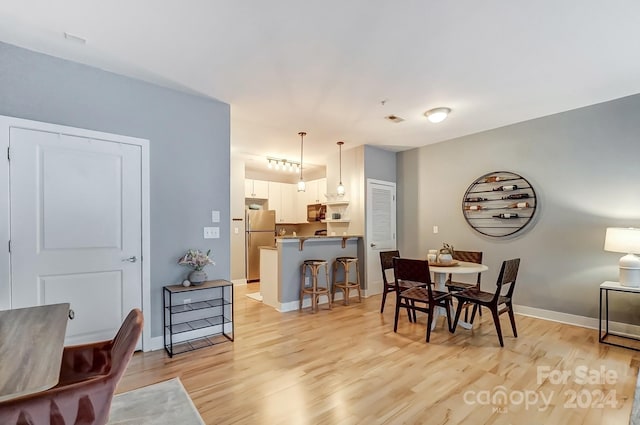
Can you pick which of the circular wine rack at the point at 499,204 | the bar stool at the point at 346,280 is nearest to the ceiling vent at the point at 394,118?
the circular wine rack at the point at 499,204

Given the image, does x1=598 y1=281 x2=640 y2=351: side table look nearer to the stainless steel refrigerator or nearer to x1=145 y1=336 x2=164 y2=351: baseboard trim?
x1=145 y1=336 x2=164 y2=351: baseboard trim

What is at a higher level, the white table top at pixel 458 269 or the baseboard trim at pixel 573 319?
the white table top at pixel 458 269

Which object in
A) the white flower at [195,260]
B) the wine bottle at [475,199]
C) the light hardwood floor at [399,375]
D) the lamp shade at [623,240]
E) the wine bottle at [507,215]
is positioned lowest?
the light hardwood floor at [399,375]

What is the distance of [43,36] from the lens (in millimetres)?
2344

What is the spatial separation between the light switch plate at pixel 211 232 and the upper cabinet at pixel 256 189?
3345mm

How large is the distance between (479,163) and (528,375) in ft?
10.2

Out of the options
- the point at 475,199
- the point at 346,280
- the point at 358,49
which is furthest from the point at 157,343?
the point at 475,199

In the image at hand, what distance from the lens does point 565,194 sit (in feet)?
12.7

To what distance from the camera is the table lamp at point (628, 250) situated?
119 inches

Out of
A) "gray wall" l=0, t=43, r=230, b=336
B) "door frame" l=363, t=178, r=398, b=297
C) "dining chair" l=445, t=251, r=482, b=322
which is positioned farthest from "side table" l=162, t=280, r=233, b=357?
"dining chair" l=445, t=251, r=482, b=322

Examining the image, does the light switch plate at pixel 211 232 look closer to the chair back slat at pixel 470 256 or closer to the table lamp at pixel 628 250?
the chair back slat at pixel 470 256

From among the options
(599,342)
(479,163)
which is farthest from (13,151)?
(599,342)

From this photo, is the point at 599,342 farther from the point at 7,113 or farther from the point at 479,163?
the point at 7,113

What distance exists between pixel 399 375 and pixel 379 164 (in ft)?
12.5
